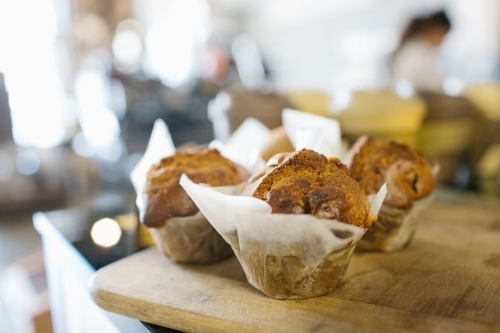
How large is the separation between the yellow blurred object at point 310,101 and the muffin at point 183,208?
722 millimetres

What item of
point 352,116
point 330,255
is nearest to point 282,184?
point 330,255

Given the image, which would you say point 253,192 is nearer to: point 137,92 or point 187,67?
point 137,92

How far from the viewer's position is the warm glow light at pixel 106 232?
1.39 metres

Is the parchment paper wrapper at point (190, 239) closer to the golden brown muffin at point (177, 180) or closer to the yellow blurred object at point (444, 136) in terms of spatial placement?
the golden brown muffin at point (177, 180)

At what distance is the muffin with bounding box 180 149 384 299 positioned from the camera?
0.86 metres

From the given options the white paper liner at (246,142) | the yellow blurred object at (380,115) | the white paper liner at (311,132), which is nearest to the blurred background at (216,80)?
the yellow blurred object at (380,115)

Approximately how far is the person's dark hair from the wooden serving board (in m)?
2.71

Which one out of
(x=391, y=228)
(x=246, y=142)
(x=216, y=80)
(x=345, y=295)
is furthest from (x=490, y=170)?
(x=216, y=80)

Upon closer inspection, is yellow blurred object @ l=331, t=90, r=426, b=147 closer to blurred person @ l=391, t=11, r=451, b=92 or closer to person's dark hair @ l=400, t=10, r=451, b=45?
blurred person @ l=391, t=11, r=451, b=92

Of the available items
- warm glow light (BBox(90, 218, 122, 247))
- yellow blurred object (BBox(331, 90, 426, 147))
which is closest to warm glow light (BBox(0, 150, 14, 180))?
warm glow light (BBox(90, 218, 122, 247))

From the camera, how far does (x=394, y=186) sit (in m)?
1.23

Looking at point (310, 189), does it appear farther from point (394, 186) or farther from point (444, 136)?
point (444, 136)

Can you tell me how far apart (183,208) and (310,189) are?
1.36 feet

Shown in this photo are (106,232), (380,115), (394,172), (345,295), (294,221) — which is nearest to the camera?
(294,221)
